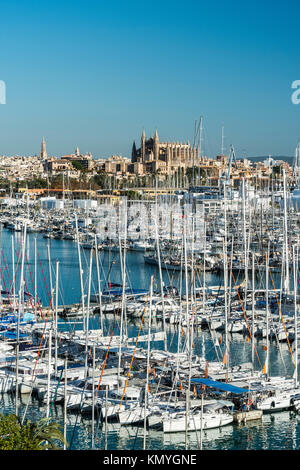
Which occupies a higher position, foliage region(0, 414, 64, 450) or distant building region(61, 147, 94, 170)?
distant building region(61, 147, 94, 170)

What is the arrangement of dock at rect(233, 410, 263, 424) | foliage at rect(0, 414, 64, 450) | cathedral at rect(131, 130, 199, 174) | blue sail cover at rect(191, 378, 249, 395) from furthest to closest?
1. cathedral at rect(131, 130, 199, 174)
2. blue sail cover at rect(191, 378, 249, 395)
3. dock at rect(233, 410, 263, 424)
4. foliage at rect(0, 414, 64, 450)

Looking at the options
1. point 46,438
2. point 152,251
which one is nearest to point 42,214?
point 152,251

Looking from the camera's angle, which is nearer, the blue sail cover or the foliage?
the foliage

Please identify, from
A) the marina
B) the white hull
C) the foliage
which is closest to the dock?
the marina

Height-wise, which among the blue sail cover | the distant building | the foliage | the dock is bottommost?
the dock

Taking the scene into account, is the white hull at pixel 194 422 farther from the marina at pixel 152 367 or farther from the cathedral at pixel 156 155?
the cathedral at pixel 156 155

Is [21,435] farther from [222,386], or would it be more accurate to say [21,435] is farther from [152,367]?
[152,367]

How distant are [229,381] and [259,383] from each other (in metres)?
0.40

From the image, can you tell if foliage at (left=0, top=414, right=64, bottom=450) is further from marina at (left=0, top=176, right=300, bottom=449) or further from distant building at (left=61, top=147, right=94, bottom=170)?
distant building at (left=61, top=147, right=94, bottom=170)

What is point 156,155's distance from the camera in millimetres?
90375

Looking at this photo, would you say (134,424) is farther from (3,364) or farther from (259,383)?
(3,364)

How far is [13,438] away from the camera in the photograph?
19.0ft

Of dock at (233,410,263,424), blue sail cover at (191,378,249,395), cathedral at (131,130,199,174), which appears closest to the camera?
dock at (233,410,263,424)

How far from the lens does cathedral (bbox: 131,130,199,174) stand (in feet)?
281
